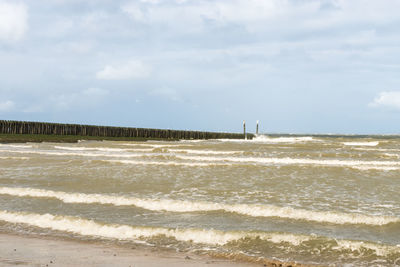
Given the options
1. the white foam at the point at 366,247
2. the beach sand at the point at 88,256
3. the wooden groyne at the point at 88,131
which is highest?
the wooden groyne at the point at 88,131

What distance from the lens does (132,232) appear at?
6426 mm

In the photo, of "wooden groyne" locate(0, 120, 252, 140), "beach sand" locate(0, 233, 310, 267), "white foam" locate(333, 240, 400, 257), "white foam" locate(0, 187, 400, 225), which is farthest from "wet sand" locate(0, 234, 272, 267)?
"wooden groyne" locate(0, 120, 252, 140)

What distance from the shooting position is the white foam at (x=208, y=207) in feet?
23.6

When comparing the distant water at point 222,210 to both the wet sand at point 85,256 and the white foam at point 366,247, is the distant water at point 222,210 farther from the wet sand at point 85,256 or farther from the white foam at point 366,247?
the wet sand at point 85,256

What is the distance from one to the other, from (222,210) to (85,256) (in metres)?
3.44

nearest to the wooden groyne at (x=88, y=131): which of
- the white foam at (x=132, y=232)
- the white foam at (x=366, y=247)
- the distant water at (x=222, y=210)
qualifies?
the distant water at (x=222, y=210)

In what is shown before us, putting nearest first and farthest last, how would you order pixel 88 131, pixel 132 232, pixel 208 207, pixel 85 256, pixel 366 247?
pixel 85 256 < pixel 366 247 < pixel 132 232 < pixel 208 207 < pixel 88 131

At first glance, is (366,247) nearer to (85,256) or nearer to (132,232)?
(132,232)

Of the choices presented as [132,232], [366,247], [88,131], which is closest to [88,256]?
[132,232]

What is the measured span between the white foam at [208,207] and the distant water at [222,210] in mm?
20

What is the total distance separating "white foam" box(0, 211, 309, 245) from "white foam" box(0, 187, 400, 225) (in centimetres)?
152

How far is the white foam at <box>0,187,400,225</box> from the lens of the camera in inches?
283

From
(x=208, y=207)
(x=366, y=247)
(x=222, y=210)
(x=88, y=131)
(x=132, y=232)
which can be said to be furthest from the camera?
(x=88, y=131)

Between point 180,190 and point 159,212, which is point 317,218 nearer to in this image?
point 159,212
